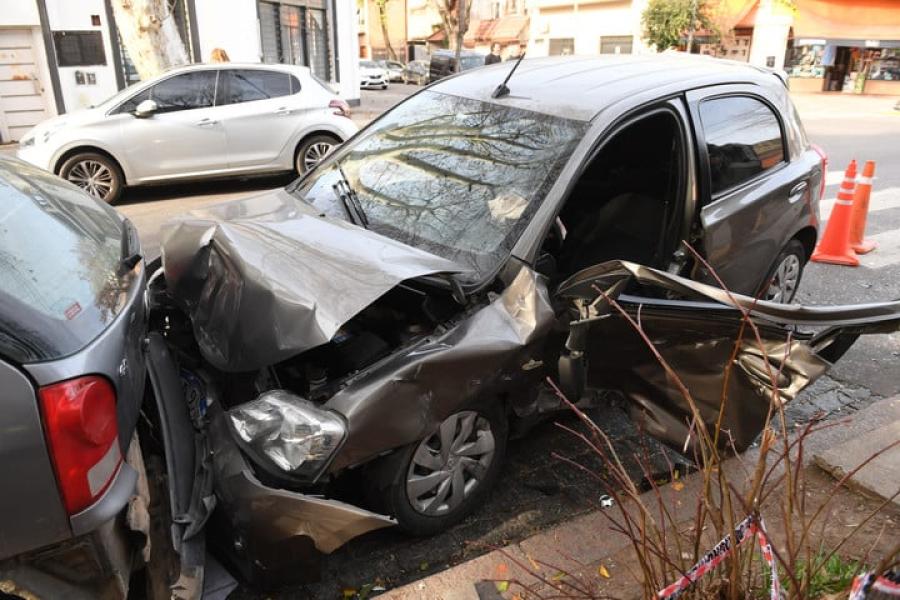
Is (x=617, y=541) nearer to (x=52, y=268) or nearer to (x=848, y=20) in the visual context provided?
(x=52, y=268)

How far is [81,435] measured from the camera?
1.82 metres

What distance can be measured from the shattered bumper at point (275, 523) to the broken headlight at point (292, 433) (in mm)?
76

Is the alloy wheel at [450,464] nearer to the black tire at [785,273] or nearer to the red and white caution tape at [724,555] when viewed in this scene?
the red and white caution tape at [724,555]

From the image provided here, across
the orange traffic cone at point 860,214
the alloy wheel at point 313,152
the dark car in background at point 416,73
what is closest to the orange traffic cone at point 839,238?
the orange traffic cone at point 860,214

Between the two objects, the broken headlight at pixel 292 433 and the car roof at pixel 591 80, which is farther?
the car roof at pixel 591 80

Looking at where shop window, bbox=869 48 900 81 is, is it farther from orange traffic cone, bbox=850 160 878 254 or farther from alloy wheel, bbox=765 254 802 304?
alloy wheel, bbox=765 254 802 304

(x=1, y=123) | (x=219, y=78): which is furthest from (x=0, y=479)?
(x=1, y=123)

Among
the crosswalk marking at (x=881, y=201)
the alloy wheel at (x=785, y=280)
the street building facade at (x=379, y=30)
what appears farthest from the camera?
the street building facade at (x=379, y=30)

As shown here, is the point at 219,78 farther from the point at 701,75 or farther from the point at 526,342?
the point at 526,342

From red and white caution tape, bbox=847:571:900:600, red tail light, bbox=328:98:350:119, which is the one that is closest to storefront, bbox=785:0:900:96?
red tail light, bbox=328:98:350:119

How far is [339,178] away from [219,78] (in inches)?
258

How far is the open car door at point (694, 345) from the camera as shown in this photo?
2387 millimetres

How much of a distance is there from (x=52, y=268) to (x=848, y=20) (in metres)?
36.6

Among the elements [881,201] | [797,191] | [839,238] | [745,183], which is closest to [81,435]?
[745,183]
